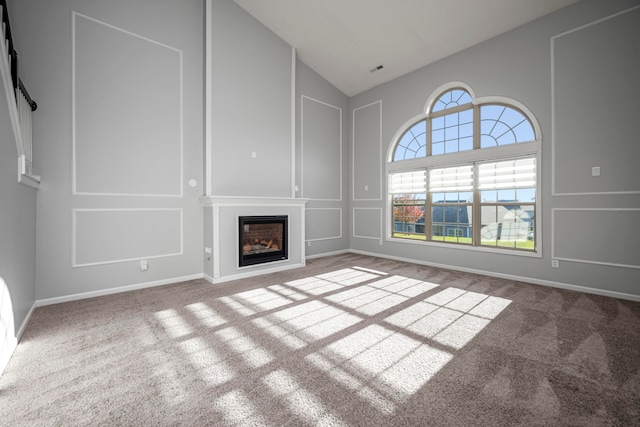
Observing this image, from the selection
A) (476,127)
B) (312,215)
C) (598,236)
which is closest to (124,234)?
(312,215)

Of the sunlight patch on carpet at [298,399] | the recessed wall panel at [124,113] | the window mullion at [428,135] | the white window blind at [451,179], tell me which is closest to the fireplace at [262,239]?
the recessed wall panel at [124,113]

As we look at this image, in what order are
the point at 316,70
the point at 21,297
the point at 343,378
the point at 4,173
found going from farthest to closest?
the point at 316,70 → the point at 21,297 → the point at 4,173 → the point at 343,378

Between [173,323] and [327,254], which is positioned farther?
[327,254]

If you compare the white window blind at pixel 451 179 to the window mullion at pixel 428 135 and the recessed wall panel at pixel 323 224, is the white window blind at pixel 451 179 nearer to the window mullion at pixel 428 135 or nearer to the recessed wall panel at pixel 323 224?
the window mullion at pixel 428 135

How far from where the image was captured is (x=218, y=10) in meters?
4.18

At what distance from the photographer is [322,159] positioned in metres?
5.90

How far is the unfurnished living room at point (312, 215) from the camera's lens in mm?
1690

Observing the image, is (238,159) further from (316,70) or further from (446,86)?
(446,86)

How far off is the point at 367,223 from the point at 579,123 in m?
3.68

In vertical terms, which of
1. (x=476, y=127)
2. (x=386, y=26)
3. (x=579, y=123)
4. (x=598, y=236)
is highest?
(x=386, y=26)

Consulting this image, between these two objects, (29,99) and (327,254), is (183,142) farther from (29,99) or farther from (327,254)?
(327,254)

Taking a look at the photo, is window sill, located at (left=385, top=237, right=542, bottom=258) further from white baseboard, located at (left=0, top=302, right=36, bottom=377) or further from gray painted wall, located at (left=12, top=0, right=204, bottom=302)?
white baseboard, located at (left=0, top=302, right=36, bottom=377)

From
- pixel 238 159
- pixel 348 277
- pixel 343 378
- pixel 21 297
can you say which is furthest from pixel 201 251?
pixel 343 378

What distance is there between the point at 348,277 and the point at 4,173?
3.73m
